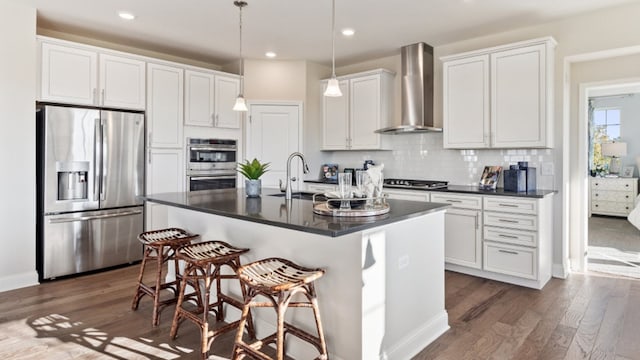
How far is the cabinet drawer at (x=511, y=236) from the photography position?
3641 mm

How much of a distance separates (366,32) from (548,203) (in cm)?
267

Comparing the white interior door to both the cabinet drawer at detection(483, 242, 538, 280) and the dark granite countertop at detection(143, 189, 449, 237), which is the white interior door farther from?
the cabinet drawer at detection(483, 242, 538, 280)

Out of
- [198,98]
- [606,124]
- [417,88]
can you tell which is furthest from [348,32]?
[606,124]

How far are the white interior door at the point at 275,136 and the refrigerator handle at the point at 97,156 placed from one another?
1.93 m

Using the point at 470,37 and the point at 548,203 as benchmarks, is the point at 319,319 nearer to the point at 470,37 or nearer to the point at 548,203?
the point at 548,203

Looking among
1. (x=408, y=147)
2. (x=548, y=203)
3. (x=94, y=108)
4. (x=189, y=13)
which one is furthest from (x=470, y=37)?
(x=94, y=108)

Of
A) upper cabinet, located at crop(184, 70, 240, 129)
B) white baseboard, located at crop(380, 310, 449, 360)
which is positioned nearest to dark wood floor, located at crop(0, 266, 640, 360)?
white baseboard, located at crop(380, 310, 449, 360)

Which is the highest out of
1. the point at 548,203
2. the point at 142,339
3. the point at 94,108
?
the point at 94,108

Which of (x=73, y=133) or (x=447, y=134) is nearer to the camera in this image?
(x=73, y=133)

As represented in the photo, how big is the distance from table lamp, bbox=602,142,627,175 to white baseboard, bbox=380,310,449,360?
7075 mm

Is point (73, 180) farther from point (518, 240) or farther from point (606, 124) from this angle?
point (606, 124)

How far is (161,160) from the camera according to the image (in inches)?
183

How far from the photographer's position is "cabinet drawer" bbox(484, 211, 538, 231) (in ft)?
11.9

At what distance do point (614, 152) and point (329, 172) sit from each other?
20.0 ft
